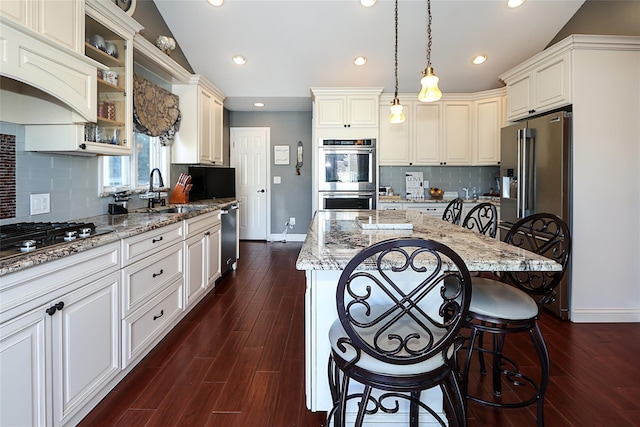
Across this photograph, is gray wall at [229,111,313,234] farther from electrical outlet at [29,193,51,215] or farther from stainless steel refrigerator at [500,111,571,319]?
electrical outlet at [29,193,51,215]

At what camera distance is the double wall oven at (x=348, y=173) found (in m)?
4.78

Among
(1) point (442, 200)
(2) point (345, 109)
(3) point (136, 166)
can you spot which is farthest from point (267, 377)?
(2) point (345, 109)

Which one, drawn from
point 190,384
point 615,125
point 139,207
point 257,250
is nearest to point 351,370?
point 190,384

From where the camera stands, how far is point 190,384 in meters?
1.97

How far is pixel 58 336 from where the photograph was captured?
1440mm

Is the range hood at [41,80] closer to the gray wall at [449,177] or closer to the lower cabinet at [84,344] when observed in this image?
the lower cabinet at [84,344]

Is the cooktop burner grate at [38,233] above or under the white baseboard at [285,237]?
above

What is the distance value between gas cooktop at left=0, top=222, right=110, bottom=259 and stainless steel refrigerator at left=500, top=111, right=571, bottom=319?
327cm

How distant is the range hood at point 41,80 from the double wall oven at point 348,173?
3.09 m

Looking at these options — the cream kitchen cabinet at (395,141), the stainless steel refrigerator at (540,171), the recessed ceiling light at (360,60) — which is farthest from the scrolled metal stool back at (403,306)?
the cream kitchen cabinet at (395,141)

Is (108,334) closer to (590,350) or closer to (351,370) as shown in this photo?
(351,370)

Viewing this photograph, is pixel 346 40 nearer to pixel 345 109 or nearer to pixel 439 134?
pixel 345 109

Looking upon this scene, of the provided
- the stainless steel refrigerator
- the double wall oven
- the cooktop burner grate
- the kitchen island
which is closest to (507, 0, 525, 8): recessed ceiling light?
the stainless steel refrigerator

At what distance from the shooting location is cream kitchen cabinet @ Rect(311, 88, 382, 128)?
15.7 feet
